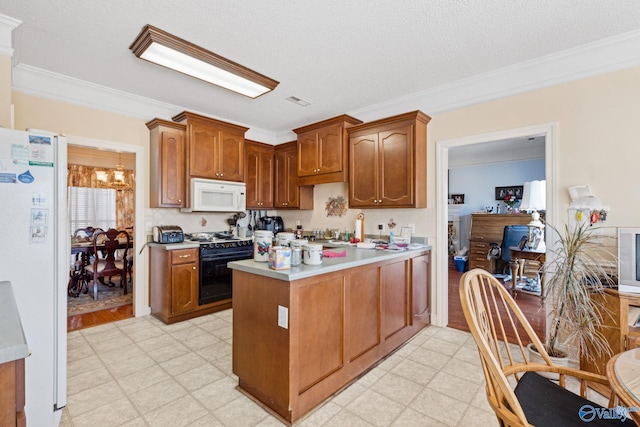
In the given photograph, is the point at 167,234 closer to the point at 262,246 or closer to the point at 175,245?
the point at 175,245

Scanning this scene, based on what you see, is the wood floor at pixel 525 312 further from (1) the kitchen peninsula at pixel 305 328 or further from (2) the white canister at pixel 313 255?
(2) the white canister at pixel 313 255

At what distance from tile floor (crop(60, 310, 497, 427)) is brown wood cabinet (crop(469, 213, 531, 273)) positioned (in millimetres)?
3441

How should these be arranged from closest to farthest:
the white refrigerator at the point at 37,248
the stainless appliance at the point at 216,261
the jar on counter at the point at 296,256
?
the white refrigerator at the point at 37,248 → the jar on counter at the point at 296,256 → the stainless appliance at the point at 216,261

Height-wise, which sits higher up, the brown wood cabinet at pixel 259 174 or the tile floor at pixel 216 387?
the brown wood cabinet at pixel 259 174

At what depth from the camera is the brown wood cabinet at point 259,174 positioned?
467 centimetres

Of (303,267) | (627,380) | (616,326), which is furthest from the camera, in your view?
(616,326)

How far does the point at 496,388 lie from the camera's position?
107 cm

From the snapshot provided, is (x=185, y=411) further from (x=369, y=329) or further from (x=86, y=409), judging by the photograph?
(x=369, y=329)

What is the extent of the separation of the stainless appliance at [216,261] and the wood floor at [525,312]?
276 centimetres

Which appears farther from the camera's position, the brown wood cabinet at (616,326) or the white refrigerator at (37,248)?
the brown wood cabinet at (616,326)

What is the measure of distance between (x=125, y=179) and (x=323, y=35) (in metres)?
6.53

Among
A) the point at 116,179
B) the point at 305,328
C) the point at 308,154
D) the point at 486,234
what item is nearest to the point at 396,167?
the point at 308,154

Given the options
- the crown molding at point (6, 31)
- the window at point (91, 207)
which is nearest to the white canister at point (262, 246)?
the crown molding at point (6, 31)

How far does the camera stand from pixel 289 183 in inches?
188
